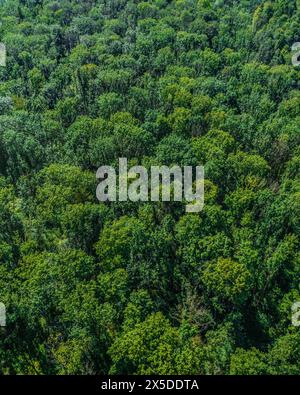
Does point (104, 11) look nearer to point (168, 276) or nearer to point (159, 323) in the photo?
point (168, 276)

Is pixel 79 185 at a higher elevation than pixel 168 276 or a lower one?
higher

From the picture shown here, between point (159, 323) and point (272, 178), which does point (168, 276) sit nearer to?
point (159, 323)

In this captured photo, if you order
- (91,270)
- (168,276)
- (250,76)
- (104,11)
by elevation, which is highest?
(104,11)

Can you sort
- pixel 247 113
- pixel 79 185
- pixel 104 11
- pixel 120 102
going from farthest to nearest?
1. pixel 104 11
2. pixel 247 113
3. pixel 120 102
4. pixel 79 185

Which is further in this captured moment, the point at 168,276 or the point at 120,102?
the point at 120,102

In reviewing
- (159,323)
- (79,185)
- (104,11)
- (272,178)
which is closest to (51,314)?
(159,323)
